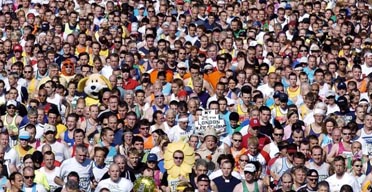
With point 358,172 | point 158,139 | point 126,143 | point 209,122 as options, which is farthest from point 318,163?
point 126,143

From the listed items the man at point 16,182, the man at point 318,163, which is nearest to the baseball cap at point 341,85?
the man at point 318,163

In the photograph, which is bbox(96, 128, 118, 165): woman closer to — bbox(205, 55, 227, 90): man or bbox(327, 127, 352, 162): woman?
bbox(327, 127, 352, 162): woman

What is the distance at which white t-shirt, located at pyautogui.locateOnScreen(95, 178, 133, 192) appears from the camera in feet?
57.7

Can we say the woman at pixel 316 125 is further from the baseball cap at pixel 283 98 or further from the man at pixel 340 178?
the man at pixel 340 178

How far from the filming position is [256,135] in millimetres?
19453

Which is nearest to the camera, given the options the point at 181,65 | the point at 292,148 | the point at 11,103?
the point at 292,148

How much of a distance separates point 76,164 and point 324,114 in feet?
13.7

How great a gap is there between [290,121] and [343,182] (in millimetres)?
2485

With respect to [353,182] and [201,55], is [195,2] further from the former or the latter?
[353,182]

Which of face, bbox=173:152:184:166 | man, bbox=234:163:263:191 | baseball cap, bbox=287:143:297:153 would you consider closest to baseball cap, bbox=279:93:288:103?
baseball cap, bbox=287:143:297:153

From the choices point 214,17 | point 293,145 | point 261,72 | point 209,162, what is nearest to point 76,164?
point 209,162

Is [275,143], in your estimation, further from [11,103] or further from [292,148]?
[11,103]

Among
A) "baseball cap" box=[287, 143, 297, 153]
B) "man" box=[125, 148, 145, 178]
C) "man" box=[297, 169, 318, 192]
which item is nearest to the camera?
"man" box=[297, 169, 318, 192]

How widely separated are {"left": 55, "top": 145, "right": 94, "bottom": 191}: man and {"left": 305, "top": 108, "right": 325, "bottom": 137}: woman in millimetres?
3560
